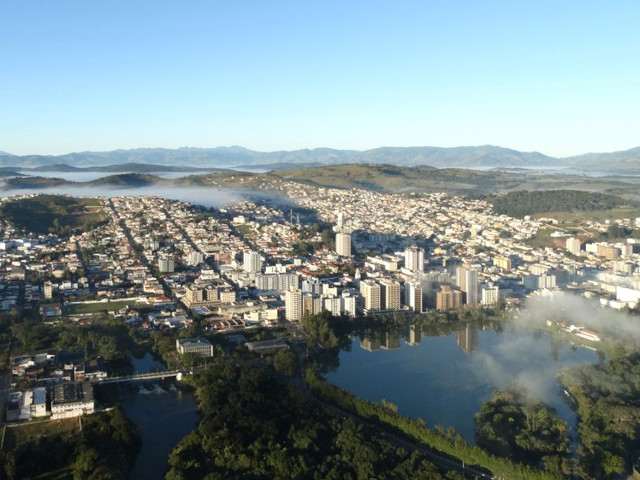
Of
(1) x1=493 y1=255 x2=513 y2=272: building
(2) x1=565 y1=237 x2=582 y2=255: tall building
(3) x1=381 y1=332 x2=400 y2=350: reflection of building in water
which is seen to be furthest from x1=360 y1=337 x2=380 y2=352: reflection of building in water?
(2) x1=565 y1=237 x2=582 y2=255: tall building

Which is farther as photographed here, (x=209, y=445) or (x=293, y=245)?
(x=293, y=245)

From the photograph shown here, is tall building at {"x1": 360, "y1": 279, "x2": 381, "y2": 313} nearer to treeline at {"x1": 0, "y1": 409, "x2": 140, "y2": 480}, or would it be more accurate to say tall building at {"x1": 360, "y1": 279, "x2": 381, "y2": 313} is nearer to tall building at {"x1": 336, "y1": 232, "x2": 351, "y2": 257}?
tall building at {"x1": 336, "y1": 232, "x2": 351, "y2": 257}

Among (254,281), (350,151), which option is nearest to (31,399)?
(254,281)

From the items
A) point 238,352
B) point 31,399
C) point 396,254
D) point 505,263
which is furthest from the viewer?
point 396,254

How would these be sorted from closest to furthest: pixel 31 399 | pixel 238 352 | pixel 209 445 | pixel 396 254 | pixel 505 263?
pixel 209 445 < pixel 31 399 < pixel 238 352 < pixel 505 263 < pixel 396 254

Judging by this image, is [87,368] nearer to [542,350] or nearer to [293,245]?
[542,350]
